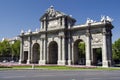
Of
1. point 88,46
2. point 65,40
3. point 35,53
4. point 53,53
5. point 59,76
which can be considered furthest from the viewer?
point 35,53

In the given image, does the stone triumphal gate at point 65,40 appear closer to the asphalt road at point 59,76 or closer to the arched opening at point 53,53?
the arched opening at point 53,53

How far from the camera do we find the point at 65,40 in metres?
60.0

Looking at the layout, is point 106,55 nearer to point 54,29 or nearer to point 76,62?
point 76,62

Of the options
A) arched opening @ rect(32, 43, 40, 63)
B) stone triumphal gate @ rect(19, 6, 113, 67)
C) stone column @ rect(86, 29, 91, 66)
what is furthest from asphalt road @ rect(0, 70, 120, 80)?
arched opening @ rect(32, 43, 40, 63)

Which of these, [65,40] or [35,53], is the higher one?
[65,40]

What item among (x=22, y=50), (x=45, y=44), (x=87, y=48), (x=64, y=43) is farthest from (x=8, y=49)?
(x=87, y=48)

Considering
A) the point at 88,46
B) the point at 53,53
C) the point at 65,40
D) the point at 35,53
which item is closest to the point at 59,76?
the point at 88,46

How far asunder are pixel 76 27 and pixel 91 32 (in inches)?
180

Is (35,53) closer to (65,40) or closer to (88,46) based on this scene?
(65,40)

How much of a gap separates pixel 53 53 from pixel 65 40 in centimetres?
757

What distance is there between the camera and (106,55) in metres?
51.2

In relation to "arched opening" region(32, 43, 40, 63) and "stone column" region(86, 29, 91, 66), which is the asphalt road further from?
"arched opening" region(32, 43, 40, 63)

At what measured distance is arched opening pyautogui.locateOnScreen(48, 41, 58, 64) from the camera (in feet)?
211

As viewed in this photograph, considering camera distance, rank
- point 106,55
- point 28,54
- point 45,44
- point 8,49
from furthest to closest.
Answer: point 8,49 < point 28,54 < point 45,44 < point 106,55
